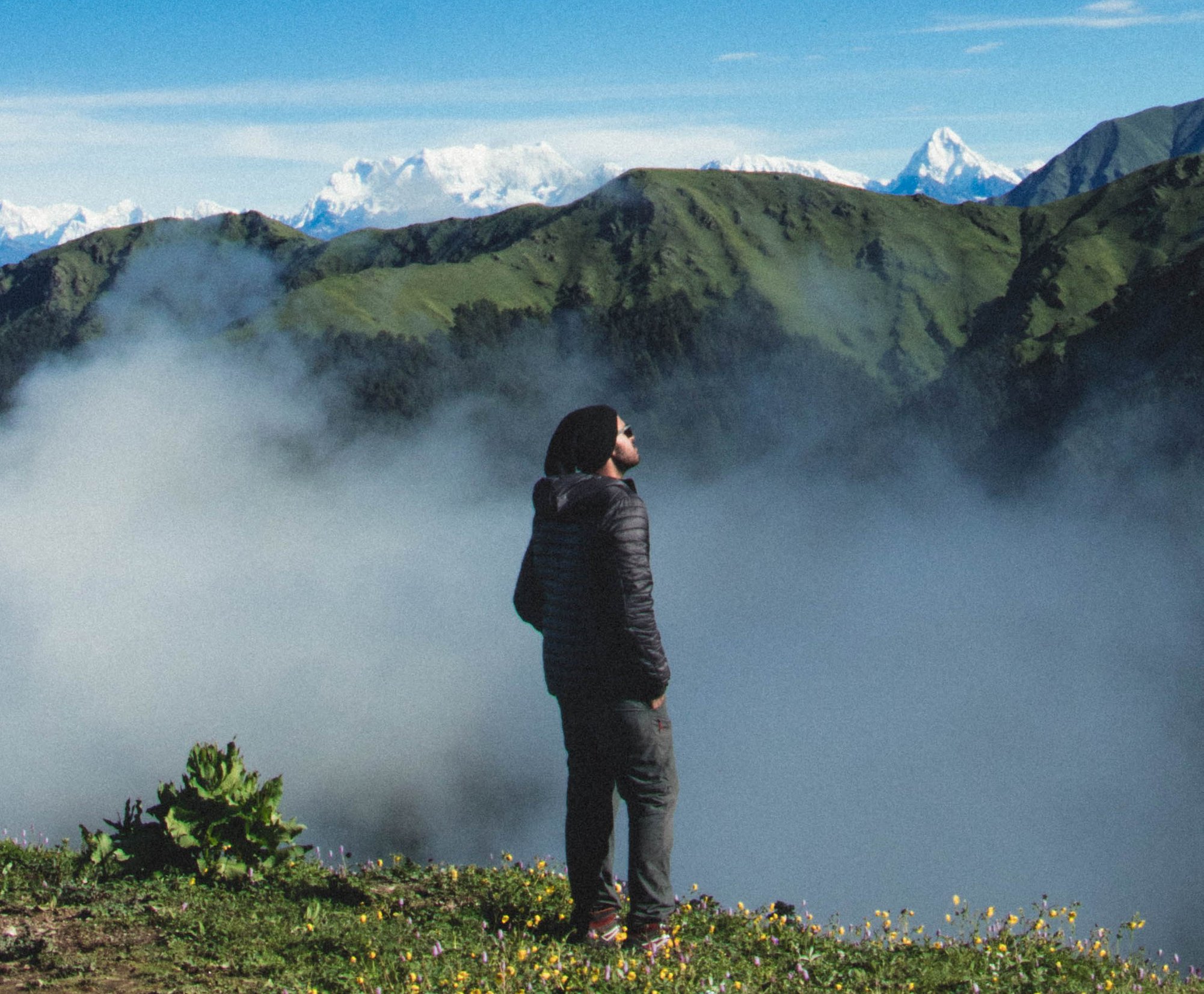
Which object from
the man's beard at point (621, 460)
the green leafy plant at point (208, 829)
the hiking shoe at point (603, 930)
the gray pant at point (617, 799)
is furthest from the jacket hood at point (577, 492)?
the green leafy plant at point (208, 829)

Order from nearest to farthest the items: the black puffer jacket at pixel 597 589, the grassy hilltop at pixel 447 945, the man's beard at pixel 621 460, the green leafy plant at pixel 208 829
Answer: the grassy hilltop at pixel 447 945
the black puffer jacket at pixel 597 589
the man's beard at pixel 621 460
the green leafy plant at pixel 208 829

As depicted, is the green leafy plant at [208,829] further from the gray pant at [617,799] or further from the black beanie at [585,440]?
the black beanie at [585,440]

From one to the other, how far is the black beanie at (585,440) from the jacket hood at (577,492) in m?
0.10

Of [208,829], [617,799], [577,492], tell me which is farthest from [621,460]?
[208,829]

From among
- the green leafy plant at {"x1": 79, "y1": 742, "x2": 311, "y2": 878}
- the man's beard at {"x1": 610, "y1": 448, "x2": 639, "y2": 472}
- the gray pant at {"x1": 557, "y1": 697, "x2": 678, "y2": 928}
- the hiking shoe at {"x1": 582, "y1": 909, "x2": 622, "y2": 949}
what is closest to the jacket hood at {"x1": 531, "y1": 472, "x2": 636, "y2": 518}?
the man's beard at {"x1": 610, "y1": 448, "x2": 639, "y2": 472}

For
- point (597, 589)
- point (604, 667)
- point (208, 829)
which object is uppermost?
point (597, 589)

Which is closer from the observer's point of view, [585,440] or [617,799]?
[585,440]

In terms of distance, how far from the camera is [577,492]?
744cm

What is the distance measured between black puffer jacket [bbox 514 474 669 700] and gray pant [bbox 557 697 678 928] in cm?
19

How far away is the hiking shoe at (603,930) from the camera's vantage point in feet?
25.8

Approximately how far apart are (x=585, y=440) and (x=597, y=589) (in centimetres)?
106

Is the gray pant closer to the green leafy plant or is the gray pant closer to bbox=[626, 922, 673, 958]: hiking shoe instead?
bbox=[626, 922, 673, 958]: hiking shoe

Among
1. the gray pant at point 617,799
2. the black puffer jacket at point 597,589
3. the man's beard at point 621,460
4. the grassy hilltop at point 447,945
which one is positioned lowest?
the grassy hilltop at point 447,945

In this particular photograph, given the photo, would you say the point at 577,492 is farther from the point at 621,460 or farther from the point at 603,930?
the point at 603,930
